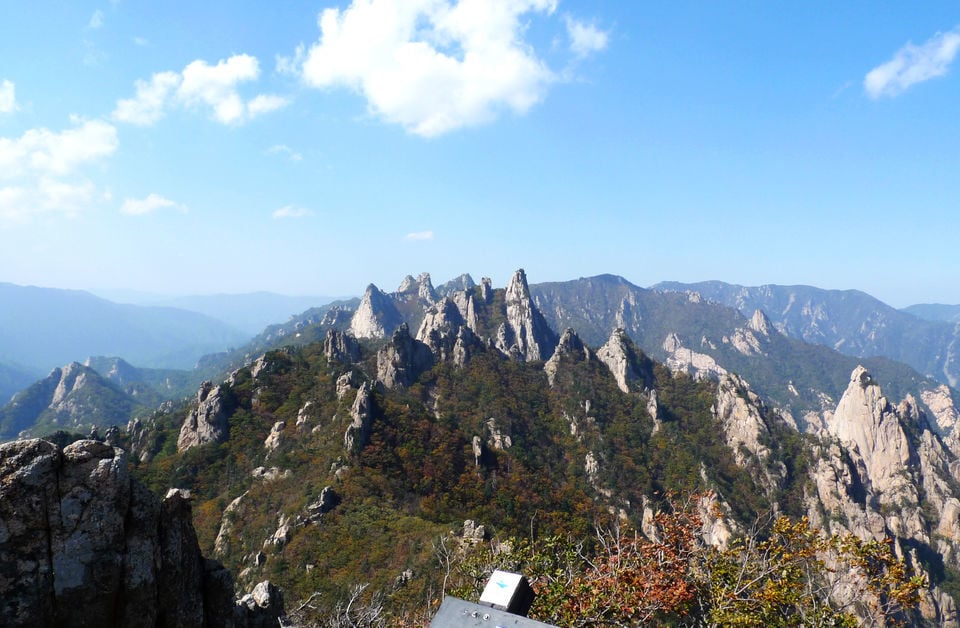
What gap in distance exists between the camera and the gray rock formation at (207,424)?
75.2 meters

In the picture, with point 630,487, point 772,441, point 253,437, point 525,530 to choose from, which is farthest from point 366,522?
point 772,441

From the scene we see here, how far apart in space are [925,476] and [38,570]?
172m

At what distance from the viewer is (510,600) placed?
22.8ft

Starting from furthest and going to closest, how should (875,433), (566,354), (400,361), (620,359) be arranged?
(566,354)
(620,359)
(875,433)
(400,361)

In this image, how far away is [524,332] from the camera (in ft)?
599

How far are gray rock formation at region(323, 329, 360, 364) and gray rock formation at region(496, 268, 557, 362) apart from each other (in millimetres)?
64099

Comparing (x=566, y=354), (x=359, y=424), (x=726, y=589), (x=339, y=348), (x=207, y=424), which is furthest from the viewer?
(x=566, y=354)

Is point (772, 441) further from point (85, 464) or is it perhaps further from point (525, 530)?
point (85, 464)

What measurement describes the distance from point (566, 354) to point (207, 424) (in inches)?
4015

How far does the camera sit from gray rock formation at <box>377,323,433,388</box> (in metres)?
114

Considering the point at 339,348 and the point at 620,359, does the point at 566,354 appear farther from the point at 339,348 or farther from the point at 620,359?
the point at 339,348

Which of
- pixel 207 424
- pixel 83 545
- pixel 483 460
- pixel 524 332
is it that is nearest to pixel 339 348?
pixel 207 424

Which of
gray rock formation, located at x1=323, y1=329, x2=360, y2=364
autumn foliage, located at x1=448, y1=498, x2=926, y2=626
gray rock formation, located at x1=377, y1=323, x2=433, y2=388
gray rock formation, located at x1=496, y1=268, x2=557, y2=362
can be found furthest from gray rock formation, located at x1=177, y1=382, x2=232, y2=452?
gray rock formation, located at x1=496, y1=268, x2=557, y2=362

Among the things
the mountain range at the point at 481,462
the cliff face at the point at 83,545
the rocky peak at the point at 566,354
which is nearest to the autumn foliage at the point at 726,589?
the mountain range at the point at 481,462
